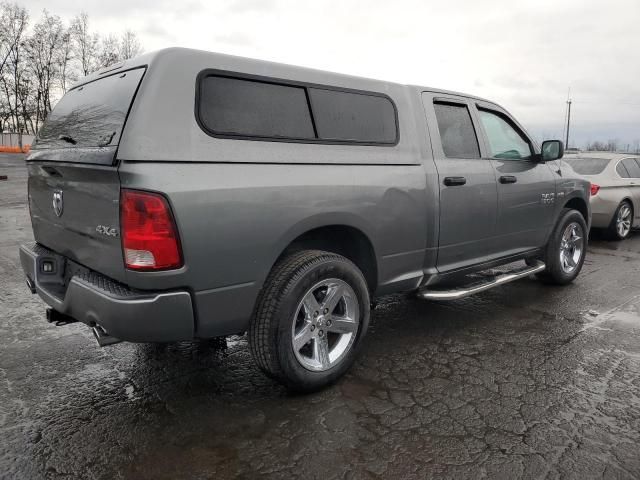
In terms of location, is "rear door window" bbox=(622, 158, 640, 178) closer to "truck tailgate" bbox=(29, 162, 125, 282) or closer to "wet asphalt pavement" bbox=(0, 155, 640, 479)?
"wet asphalt pavement" bbox=(0, 155, 640, 479)

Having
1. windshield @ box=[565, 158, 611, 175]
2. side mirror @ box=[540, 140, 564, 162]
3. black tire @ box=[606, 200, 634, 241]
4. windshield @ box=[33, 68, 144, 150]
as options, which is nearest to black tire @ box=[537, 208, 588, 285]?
side mirror @ box=[540, 140, 564, 162]

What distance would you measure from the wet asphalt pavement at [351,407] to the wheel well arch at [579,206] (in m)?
1.53

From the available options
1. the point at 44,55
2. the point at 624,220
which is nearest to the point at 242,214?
the point at 624,220

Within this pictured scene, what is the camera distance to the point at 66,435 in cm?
256

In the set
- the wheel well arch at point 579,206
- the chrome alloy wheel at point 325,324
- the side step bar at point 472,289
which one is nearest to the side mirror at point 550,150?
the wheel well arch at point 579,206

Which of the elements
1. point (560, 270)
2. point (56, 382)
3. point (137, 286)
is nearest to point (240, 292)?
point (137, 286)

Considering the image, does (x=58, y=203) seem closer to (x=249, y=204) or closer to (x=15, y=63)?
(x=249, y=204)

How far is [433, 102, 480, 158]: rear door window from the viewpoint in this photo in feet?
12.9

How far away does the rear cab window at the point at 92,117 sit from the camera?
2543mm

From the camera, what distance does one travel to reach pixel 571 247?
5.60 meters

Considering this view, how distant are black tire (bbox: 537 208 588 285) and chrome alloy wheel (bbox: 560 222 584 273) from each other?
0.08 ft

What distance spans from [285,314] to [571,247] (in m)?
4.13

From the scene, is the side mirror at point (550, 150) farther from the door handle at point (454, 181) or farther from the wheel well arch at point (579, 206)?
the door handle at point (454, 181)

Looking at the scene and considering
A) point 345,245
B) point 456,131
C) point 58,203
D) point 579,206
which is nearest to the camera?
point 58,203
